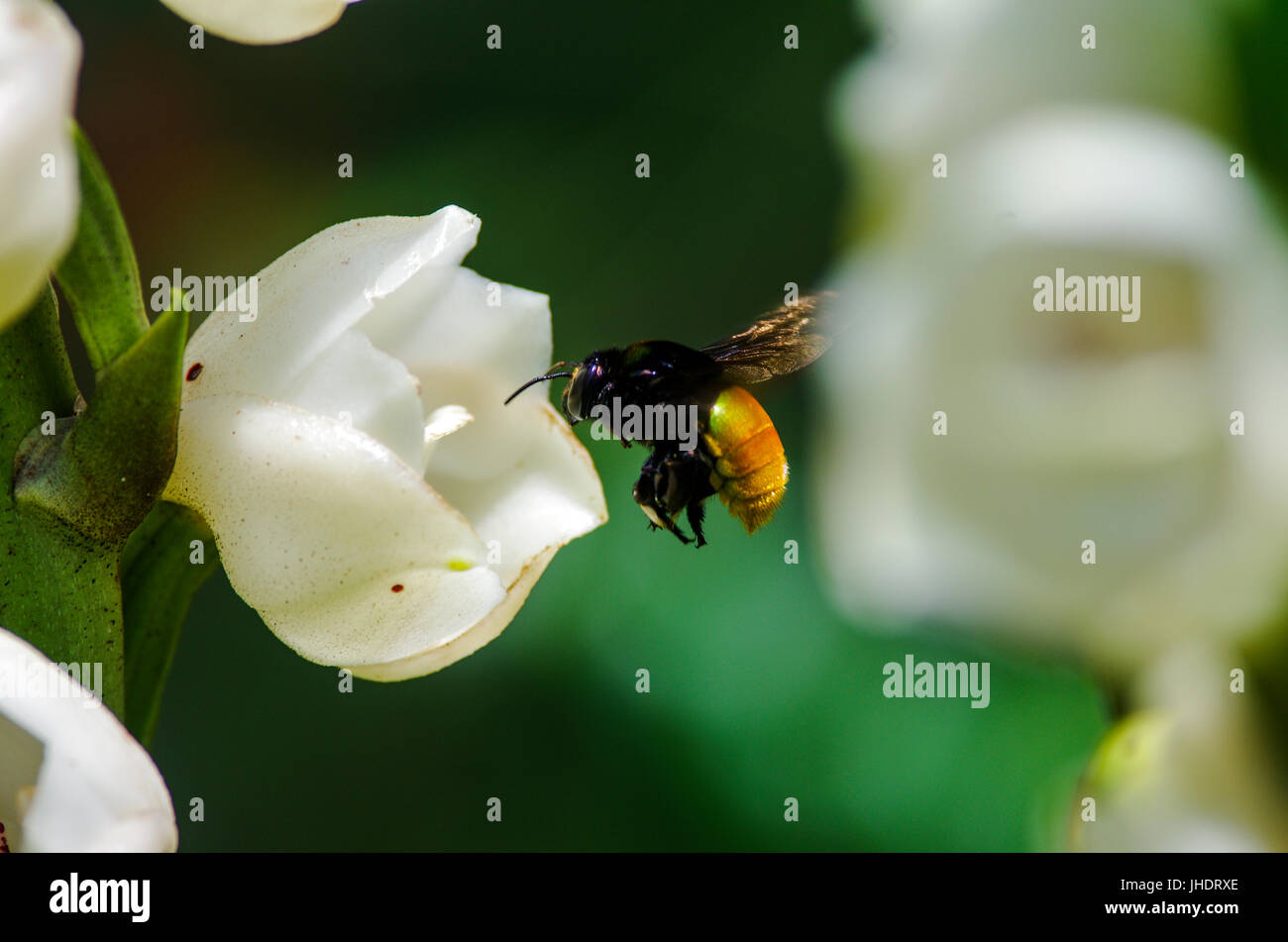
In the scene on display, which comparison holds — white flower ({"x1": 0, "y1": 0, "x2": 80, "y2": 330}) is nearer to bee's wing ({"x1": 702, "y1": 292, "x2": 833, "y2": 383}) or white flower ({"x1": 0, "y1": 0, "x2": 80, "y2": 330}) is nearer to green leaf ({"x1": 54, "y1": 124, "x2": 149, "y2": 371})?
green leaf ({"x1": 54, "y1": 124, "x2": 149, "y2": 371})

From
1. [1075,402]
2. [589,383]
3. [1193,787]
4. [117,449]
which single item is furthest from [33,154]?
[1075,402]

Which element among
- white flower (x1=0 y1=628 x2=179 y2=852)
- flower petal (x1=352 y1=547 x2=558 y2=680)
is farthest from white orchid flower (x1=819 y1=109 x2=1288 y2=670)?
white flower (x1=0 y1=628 x2=179 y2=852)

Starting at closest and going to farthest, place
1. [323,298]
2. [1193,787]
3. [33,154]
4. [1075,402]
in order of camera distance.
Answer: [33,154]
[323,298]
[1193,787]
[1075,402]

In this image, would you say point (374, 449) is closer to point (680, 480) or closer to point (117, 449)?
point (117, 449)

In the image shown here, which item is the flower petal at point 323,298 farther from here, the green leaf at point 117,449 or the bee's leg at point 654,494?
the bee's leg at point 654,494

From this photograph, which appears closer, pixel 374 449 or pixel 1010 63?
pixel 374 449

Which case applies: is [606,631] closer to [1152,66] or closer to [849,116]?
[849,116]
